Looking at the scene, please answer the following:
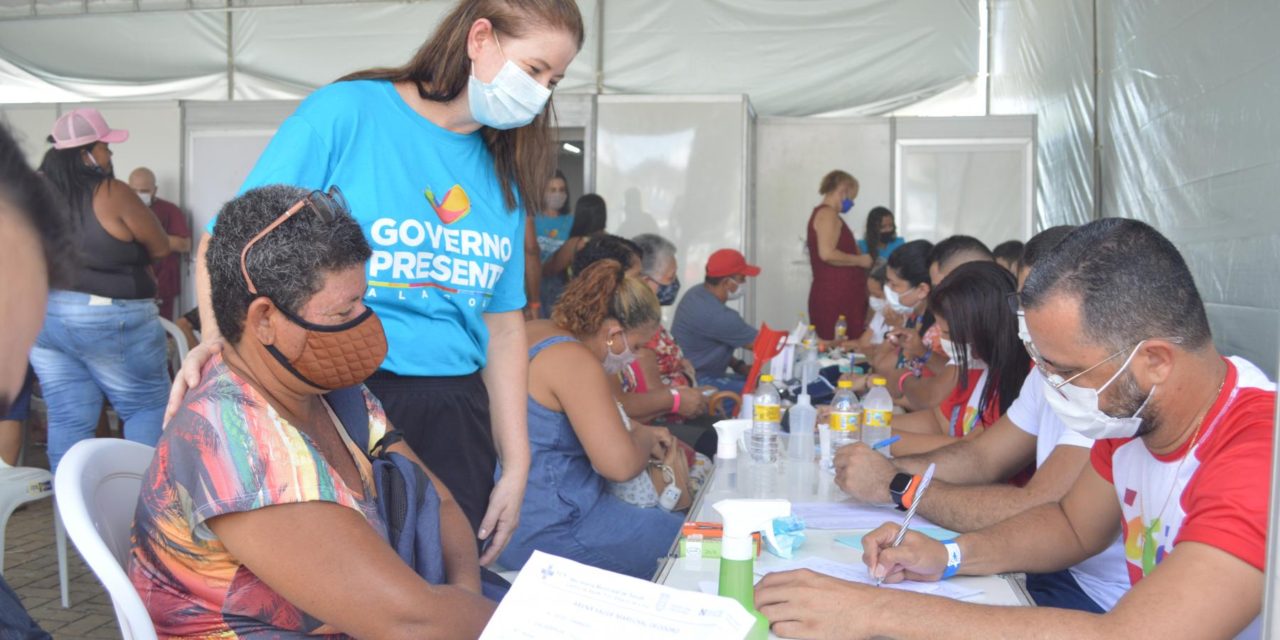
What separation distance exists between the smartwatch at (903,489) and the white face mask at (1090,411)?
524 mm

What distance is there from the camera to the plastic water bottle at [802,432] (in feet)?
9.85

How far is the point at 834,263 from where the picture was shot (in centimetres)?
733

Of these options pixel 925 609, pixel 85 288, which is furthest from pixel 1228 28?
pixel 85 288

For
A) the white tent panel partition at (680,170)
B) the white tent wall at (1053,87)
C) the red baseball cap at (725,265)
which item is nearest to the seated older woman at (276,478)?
the red baseball cap at (725,265)

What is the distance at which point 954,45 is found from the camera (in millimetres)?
8406

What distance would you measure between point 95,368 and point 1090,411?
3.68 metres

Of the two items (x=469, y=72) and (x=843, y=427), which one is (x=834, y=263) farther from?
(x=469, y=72)

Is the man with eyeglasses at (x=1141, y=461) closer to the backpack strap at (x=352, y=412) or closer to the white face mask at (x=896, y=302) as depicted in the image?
the backpack strap at (x=352, y=412)

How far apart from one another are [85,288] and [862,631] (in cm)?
348

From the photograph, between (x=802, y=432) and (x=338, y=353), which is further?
(x=802, y=432)

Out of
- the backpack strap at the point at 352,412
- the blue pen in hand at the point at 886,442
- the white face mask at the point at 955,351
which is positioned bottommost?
the blue pen in hand at the point at 886,442

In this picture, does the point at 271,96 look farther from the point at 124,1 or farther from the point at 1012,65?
the point at 1012,65

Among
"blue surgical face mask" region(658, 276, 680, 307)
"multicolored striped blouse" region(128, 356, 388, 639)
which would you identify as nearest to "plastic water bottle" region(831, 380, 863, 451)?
"multicolored striped blouse" region(128, 356, 388, 639)

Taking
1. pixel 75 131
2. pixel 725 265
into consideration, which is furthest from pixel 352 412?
pixel 725 265
